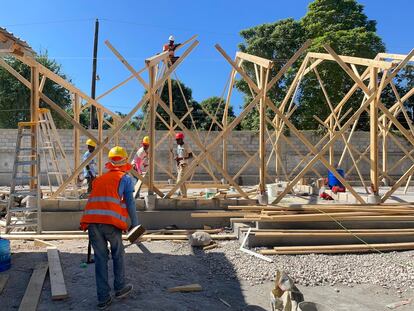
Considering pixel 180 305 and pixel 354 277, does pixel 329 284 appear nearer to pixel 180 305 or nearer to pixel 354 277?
pixel 354 277

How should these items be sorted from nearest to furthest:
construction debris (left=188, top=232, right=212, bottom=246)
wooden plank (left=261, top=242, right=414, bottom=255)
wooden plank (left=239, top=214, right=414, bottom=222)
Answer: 1. wooden plank (left=261, top=242, right=414, bottom=255)
2. construction debris (left=188, top=232, right=212, bottom=246)
3. wooden plank (left=239, top=214, right=414, bottom=222)

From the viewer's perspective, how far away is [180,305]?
4129 millimetres

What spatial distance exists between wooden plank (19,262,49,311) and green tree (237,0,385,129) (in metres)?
17.0

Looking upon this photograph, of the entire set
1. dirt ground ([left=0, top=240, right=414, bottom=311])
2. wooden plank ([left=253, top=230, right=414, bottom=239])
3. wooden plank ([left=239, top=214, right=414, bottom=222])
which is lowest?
dirt ground ([left=0, top=240, right=414, bottom=311])

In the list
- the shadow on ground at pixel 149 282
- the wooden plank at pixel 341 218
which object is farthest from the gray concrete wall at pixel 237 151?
the shadow on ground at pixel 149 282

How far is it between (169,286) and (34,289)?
1.42 metres

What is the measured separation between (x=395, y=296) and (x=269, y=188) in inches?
192

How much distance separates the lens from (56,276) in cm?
464

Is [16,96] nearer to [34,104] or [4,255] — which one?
[34,104]

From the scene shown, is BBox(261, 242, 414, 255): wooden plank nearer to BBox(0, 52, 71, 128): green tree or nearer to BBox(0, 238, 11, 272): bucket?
BBox(0, 238, 11, 272): bucket

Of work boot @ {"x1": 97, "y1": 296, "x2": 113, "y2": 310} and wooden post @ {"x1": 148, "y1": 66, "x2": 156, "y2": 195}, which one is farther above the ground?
wooden post @ {"x1": 148, "y1": 66, "x2": 156, "y2": 195}

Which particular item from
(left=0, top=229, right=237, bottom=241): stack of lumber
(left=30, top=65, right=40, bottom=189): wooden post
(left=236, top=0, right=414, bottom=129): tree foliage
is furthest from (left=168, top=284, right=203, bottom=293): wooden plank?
(left=236, top=0, right=414, bottom=129): tree foliage

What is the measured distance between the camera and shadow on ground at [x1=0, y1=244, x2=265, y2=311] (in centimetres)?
410

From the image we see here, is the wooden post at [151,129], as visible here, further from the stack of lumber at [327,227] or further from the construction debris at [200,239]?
the construction debris at [200,239]
